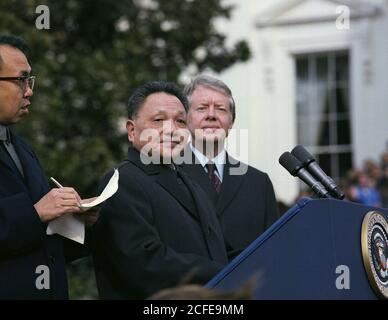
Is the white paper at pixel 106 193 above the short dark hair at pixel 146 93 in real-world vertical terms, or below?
below

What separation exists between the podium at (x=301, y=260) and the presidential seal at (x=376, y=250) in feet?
0.31

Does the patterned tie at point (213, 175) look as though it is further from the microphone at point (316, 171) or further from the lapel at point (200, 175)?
the microphone at point (316, 171)

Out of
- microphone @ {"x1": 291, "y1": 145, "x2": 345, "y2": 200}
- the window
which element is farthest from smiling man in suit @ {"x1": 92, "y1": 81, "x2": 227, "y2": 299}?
the window

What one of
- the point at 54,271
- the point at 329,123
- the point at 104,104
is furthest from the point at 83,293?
the point at 329,123

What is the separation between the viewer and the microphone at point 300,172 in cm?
428

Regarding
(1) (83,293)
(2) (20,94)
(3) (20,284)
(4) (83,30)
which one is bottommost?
(1) (83,293)

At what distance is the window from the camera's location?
17.9m

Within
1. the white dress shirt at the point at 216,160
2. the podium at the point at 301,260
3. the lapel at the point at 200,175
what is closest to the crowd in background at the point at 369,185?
the white dress shirt at the point at 216,160

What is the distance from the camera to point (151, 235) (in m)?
4.23

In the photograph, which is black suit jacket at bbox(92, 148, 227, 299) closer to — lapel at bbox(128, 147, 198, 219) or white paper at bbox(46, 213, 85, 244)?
lapel at bbox(128, 147, 198, 219)

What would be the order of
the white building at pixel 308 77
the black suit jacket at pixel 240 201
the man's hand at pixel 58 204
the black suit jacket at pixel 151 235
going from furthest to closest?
1. the white building at pixel 308 77
2. the black suit jacket at pixel 240 201
3. the black suit jacket at pixel 151 235
4. the man's hand at pixel 58 204

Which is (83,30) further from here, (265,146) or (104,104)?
(265,146)

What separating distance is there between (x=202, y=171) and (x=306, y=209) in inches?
66.8

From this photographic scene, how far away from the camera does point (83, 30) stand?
13102 mm
